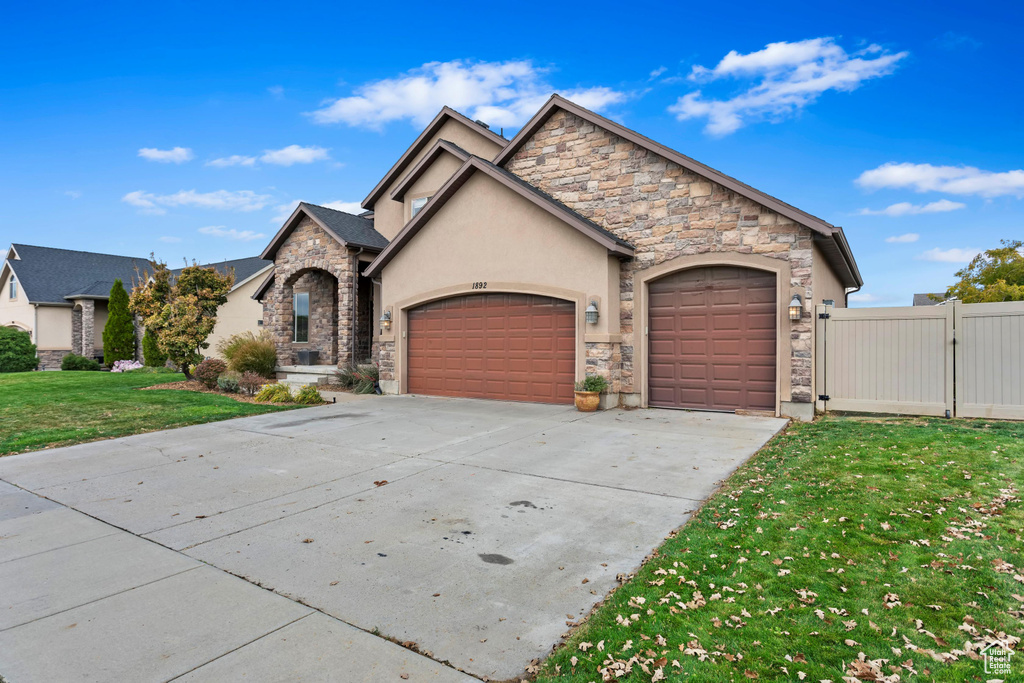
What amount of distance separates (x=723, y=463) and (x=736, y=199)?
6048 mm

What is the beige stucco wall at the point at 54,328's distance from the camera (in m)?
26.4

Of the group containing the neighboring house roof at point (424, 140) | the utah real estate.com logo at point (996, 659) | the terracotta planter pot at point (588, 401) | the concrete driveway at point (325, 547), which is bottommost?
the concrete driveway at point (325, 547)

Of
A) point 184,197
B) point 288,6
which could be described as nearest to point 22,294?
point 184,197

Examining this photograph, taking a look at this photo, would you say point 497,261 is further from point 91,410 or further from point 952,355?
point 91,410

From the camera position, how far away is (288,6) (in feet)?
43.4

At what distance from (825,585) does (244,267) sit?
30013mm

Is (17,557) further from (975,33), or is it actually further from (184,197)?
(184,197)

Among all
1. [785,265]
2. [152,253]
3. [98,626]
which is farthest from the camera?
[152,253]

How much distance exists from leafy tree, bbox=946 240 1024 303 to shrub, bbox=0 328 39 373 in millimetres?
45208

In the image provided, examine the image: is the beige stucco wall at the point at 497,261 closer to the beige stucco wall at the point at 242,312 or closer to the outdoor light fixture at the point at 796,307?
the outdoor light fixture at the point at 796,307

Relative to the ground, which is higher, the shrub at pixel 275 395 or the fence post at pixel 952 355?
the fence post at pixel 952 355

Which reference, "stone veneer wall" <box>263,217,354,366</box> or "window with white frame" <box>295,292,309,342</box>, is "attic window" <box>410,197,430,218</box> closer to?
"stone veneer wall" <box>263,217,354,366</box>

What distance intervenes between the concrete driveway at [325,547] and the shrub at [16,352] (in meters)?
20.5

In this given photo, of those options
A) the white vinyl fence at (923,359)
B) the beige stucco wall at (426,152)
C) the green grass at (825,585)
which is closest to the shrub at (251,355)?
the beige stucco wall at (426,152)
